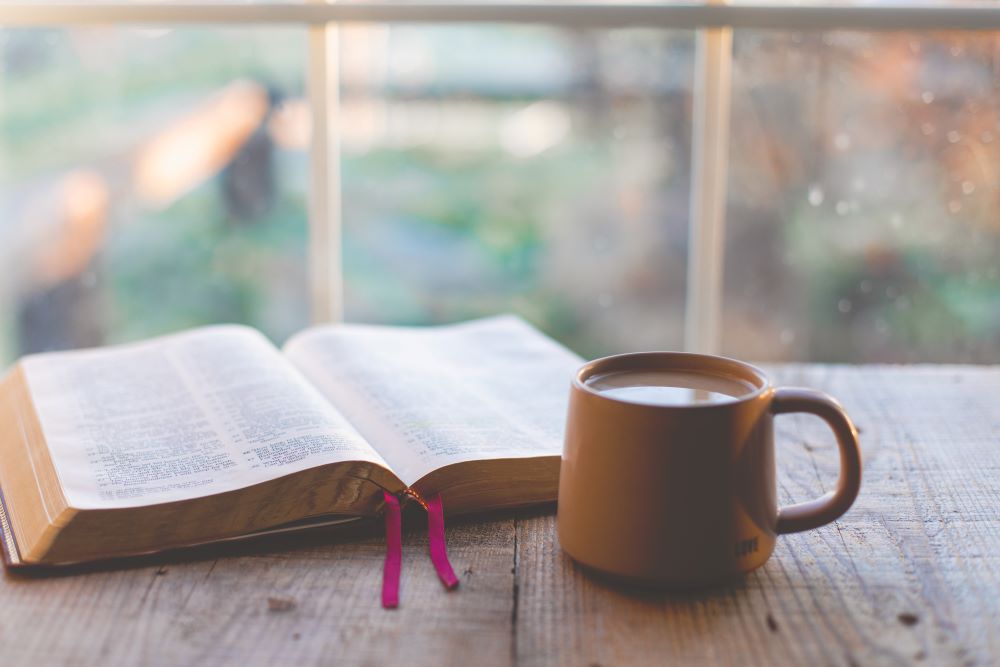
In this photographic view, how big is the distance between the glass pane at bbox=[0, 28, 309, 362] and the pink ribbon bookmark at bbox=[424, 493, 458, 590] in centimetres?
127

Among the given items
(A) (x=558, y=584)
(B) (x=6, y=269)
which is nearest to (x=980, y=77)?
(A) (x=558, y=584)

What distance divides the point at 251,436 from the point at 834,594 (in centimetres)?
38

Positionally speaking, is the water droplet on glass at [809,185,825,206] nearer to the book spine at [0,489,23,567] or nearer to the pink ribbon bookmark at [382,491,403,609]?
the pink ribbon bookmark at [382,491,403,609]

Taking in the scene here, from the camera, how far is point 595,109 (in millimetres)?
1888

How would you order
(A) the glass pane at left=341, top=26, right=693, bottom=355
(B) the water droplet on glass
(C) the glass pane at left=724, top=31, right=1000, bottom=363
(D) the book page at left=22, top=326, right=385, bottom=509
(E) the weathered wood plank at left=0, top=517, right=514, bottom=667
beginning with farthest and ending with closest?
(A) the glass pane at left=341, top=26, right=693, bottom=355
(B) the water droplet on glass
(C) the glass pane at left=724, top=31, right=1000, bottom=363
(D) the book page at left=22, top=326, right=385, bottom=509
(E) the weathered wood plank at left=0, top=517, right=514, bottom=667

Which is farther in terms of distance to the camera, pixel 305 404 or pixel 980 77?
pixel 980 77

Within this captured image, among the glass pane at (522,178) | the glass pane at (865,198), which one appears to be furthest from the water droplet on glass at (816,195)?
the glass pane at (522,178)

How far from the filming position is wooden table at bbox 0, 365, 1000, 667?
0.51 meters

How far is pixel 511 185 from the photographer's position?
2.00m

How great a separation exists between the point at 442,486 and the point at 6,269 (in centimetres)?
132

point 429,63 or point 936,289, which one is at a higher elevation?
point 429,63

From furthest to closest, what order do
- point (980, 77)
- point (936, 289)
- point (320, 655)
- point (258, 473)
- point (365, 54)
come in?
point (365, 54) < point (936, 289) < point (980, 77) < point (258, 473) < point (320, 655)

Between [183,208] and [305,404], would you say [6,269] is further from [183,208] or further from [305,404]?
[305,404]

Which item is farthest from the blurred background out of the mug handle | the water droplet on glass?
the mug handle
